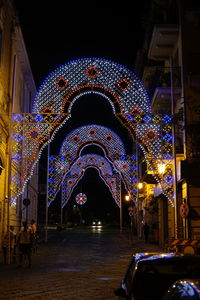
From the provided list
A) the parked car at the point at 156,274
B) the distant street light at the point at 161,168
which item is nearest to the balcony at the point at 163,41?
the distant street light at the point at 161,168

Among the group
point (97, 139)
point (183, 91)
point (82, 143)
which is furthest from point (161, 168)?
point (82, 143)

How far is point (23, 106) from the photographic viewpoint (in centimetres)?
3600

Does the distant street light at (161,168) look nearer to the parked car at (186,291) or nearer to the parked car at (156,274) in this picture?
the parked car at (156,274)

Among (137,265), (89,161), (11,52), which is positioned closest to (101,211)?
(89,161)

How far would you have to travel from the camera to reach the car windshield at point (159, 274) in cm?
653

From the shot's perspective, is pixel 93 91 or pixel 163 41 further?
pixel 163 41

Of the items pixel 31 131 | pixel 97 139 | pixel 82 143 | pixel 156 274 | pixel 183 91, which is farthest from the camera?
pixel 82 143

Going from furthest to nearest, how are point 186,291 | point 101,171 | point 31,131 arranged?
point 101,171
point 31,131
point 186,291

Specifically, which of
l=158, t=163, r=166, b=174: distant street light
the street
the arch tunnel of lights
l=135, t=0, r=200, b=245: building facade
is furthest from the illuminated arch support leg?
l=135, t=0, r=200, b=245: building facade

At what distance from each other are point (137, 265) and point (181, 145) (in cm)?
1922

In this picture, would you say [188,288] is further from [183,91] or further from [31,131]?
[183,91]

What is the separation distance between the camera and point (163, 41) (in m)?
27.2

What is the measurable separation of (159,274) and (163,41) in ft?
72.4

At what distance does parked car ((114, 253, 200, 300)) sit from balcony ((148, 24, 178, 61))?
2057 cm
